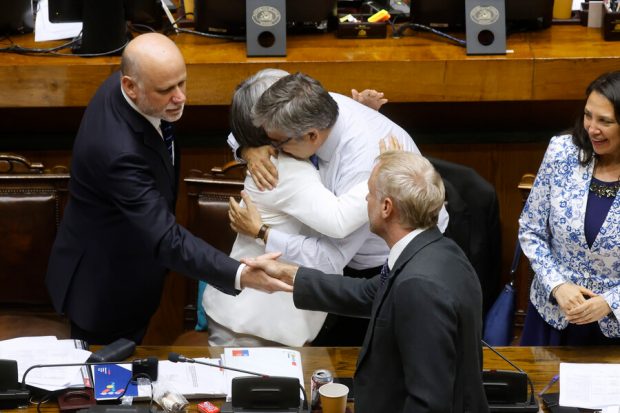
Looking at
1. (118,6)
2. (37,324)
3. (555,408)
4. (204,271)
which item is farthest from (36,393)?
(118,6)

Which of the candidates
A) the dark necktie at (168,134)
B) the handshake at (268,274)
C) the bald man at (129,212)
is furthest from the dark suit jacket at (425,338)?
the dark necktie at (168,134)

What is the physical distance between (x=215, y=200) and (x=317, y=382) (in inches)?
45.1

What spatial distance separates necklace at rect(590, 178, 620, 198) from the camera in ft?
10.3

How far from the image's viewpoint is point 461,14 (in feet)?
13.3

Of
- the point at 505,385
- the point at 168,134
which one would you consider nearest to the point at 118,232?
the point at 168,134

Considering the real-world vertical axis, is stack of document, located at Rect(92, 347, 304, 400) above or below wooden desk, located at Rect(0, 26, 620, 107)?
below

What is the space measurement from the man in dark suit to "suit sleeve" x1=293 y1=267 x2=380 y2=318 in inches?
11.9

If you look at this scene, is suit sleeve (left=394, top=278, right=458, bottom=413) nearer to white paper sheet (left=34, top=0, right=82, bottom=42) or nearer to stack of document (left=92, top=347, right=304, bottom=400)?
stack of document (left=92, top=347, right=304, bottom=400)

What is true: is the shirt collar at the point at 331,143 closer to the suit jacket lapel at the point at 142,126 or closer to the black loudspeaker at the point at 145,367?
the suit jacket lapel at the point at 142,126

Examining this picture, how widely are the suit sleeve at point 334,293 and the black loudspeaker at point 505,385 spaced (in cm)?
37

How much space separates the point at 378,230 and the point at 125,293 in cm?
123

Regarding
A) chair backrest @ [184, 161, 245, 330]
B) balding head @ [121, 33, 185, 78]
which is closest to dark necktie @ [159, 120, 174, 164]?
balding head @ [121, 33, 185, 78]

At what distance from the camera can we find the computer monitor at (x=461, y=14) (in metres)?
4.04

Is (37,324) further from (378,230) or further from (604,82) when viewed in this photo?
A: (604,82)
